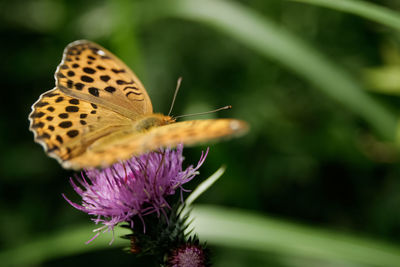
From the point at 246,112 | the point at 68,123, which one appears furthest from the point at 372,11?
the point at 246,112

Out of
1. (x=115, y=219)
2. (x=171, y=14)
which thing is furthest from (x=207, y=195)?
(x=115, y=219)

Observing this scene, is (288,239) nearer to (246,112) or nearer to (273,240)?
(273,240)

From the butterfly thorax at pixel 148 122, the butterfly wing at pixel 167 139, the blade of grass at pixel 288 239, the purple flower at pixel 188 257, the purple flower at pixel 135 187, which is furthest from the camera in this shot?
the blade of grass at pixel 288 239

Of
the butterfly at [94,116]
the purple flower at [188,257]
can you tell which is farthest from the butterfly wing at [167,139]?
the purple flower at [188,257]

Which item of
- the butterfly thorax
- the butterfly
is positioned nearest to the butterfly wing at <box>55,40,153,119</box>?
the butterfly

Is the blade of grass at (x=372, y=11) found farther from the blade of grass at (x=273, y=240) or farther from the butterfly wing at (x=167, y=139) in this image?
the blade of grass at (x=273, y=240)

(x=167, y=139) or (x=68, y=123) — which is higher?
(x=68, y=123)
